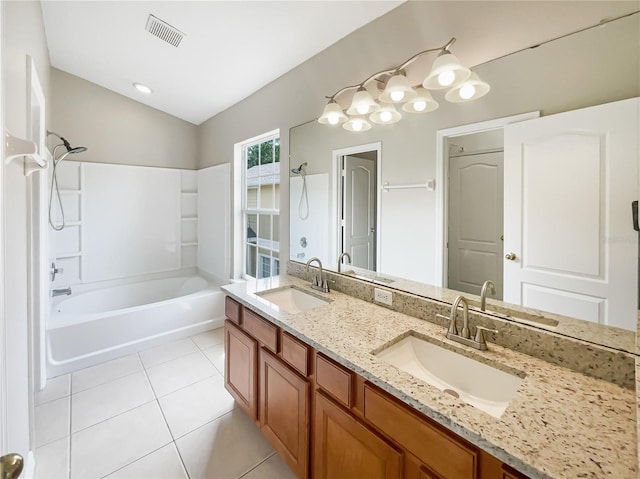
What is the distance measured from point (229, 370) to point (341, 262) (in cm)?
107

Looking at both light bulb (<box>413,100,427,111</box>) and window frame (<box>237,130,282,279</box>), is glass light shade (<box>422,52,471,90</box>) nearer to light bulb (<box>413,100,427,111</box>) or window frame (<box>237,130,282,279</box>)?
light bulb (<box>413,100,427,111</box>)

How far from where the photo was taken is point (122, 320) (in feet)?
8.69

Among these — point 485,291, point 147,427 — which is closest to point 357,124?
point 485,291

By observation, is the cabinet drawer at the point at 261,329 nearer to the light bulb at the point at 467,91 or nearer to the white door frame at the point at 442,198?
the white door frame at the point at 442,198

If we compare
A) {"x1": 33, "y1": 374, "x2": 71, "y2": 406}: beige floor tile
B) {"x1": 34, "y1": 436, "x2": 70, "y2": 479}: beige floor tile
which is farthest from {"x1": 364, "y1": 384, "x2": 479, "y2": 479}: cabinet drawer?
{"x1": 33, "y1": 374, "x2": 71, "y2": 406}: beige floor tile

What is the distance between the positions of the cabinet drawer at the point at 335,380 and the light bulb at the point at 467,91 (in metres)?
1.33

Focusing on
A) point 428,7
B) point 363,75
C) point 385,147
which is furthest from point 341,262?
point 428,7

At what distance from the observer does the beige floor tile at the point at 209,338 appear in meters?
2.91

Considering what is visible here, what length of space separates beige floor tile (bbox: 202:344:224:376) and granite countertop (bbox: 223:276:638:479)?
5.17 ft

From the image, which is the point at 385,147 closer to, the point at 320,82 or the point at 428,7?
the point at 428,7

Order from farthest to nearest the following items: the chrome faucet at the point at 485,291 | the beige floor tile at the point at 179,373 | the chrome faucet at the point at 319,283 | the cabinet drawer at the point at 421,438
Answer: the beige floor tile at the point at 179,373 < the chrome faucet at the point at 319,283 < the chrome faucet at the point at 485,291 < the cabinet drawer at the point at 421,438

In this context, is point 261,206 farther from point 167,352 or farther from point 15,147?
point 15,147

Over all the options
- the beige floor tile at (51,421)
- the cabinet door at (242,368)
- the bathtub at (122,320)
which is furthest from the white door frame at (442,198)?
the bathtub at (122,320)

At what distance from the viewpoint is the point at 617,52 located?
1.01 m
